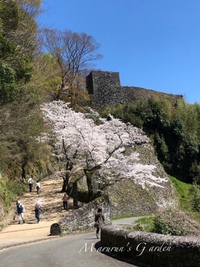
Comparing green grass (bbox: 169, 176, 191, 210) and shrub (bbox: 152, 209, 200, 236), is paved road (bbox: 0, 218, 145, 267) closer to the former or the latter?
shrub (bbox: 152, 209, 200, 236)

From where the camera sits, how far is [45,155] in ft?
86.6

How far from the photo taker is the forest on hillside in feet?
45.9

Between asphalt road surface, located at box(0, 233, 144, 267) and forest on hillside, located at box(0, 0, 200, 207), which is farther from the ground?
forest on hillside, located at box(0, 0, 200, 207)

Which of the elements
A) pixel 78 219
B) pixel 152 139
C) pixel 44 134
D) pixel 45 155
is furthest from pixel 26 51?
pixel 152 139

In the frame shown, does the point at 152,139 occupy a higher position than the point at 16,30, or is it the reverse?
the point at 16,30

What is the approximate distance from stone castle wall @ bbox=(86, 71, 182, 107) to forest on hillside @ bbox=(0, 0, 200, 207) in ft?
4.89

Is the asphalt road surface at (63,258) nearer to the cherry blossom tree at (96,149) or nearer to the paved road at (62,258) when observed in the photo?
the paved road at (62,258)

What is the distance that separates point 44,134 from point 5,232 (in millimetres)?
9190

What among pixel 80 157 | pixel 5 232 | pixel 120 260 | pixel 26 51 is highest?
pixel 26 51

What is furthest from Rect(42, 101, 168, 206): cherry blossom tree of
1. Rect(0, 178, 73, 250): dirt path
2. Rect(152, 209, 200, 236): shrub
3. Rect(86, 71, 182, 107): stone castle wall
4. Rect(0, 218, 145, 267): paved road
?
Rect(86, 71, 182, 107): stone castle wall

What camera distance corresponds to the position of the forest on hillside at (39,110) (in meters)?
14.0

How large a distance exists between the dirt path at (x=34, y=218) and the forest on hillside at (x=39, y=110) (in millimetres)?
1966

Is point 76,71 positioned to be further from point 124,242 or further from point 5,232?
point 124,242

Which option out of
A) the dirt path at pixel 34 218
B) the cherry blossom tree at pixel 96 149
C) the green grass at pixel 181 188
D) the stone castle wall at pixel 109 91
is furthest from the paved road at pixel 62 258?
the stone castle wall at pixel 109 91
